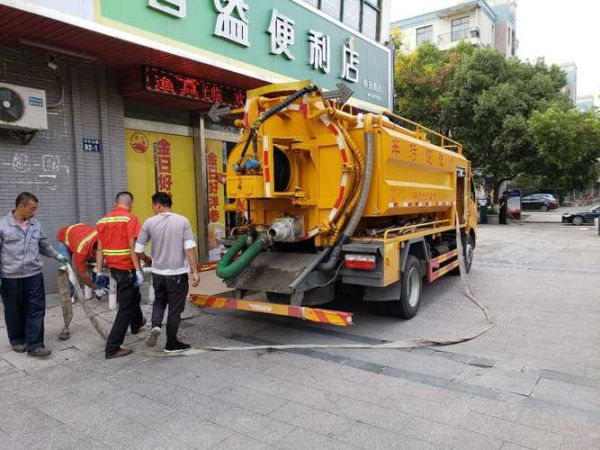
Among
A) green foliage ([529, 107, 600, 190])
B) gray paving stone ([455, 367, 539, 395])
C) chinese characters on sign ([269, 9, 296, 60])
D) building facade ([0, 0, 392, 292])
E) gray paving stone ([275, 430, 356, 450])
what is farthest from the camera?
green foliage ([529, 107, 600, 190])

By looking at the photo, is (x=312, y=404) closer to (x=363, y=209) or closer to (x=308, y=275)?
(x=308, y=275)

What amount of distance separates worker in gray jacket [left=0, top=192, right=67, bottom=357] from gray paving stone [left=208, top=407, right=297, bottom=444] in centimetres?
230

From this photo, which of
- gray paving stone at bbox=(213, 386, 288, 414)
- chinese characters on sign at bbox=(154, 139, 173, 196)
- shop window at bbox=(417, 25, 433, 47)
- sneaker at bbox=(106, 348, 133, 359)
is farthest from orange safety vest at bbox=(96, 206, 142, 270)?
shop window at bbox=(417, 25, 433, 47)

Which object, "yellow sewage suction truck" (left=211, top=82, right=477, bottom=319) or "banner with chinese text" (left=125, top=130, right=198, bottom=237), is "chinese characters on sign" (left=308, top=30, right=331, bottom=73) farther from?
"yellow sewage suction truck" (left=211, top=82, right=477, bottom=319)

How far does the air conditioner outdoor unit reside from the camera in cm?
608

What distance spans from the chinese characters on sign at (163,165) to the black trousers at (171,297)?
4374 mm

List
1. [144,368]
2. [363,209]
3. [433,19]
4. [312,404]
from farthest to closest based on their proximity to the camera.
A: [433,19] < [363,209] < [144,368] < [312,404]

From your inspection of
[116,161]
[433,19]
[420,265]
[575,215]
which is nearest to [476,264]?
[420,265]

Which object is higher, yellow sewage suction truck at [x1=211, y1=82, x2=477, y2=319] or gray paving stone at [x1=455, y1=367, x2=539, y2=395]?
yellow sewage suction truck at [x1=211, y1=82, x2=477, y2=319]

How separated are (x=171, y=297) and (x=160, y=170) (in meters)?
4.71

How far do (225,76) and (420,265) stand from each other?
463 cm

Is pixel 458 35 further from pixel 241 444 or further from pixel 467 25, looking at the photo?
pixel 241 444

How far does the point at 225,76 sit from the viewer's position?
8.16 m

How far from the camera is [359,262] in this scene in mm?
5121
